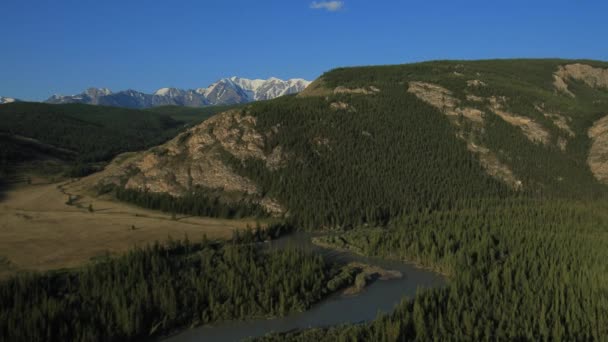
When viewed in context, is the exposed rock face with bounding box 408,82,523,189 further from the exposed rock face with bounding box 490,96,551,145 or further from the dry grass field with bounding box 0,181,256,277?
the dry grass field with bounding box 0,181,256,277

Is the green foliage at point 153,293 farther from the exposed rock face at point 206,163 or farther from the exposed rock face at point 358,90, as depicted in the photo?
the exposed rock face at point 358,90

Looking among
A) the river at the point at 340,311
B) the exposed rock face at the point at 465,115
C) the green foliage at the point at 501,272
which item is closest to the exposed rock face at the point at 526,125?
the exposed rock face at the point at 465,115

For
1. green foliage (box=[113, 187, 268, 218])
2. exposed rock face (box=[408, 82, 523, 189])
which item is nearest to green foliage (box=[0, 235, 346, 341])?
green foliage (box=[113, 187, 268, 218])

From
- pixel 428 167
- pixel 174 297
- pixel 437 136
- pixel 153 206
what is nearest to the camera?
pixel 174 297

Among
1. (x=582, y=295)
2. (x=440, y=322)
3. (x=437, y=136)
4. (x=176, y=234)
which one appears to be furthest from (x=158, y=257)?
(x=437, y=136)

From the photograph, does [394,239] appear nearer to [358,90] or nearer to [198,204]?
[198,204]

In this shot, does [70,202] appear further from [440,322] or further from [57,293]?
[440,322]
